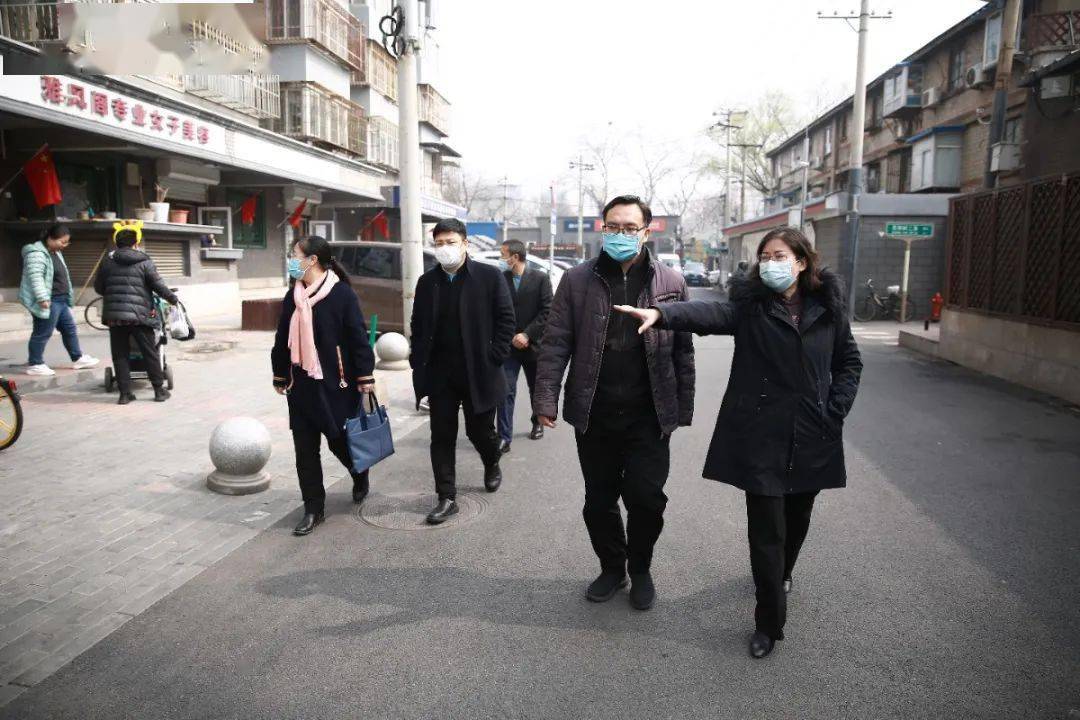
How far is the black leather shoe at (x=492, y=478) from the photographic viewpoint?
570cm

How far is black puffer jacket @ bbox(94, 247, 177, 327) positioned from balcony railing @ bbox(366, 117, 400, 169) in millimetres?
20301

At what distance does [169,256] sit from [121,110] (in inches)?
170

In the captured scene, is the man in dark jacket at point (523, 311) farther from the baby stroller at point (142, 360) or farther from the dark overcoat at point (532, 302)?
the baby stroller at point (142, 360)

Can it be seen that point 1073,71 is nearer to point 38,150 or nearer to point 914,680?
point 914,680

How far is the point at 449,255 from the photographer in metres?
4.90

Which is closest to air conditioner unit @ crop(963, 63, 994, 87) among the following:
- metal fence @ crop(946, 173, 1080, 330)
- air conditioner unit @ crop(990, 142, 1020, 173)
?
air conditioner unit @ crop(990, 142, 1020, 173)

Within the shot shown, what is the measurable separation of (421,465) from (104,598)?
115 inches

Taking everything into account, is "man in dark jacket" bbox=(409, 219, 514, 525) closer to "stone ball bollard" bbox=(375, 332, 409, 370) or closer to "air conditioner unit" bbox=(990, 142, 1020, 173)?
"stone ball bollard" bbox=(375, 332, 409, 370)

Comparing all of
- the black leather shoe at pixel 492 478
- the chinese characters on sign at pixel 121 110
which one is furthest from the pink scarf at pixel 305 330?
the chinese characters on sign at pixel 121 110

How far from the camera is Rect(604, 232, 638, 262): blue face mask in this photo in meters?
3.54

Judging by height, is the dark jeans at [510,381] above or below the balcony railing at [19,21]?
below

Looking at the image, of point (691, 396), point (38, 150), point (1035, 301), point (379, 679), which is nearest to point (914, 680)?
point (691, 396)

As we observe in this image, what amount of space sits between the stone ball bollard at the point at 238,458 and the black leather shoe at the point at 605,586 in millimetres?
2862

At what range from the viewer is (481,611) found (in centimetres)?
369
